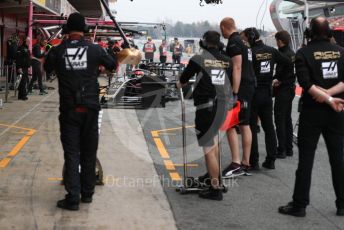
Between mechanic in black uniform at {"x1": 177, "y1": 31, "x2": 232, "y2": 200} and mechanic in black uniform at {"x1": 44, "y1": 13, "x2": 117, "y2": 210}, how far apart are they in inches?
42.2

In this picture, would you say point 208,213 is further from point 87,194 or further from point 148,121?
point 148,121

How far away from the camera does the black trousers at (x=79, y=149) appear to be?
5.61 meters

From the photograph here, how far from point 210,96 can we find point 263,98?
183cm

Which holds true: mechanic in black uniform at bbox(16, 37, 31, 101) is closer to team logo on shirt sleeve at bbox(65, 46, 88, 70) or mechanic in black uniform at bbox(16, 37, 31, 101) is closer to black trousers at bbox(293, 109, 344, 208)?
team logo on shirt sleeve at bbox(65, 46, 88, 70)

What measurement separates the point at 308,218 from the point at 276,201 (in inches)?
24.8

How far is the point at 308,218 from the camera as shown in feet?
18.4

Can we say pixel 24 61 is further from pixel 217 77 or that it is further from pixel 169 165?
pixel 217 77

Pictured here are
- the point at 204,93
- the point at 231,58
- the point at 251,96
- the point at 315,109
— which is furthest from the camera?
the point at 251,96

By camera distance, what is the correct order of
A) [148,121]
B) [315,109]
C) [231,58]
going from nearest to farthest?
1. [315,109]
2. [231,58]
3. [148,121]

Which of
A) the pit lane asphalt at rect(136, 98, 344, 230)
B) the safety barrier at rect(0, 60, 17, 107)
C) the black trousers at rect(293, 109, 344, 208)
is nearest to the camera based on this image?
the pit lane asphalt at rect(136, 98, 344, 230)

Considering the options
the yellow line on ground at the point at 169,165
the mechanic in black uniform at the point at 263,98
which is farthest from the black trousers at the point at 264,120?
the yellow line on ground at the point at 169,165

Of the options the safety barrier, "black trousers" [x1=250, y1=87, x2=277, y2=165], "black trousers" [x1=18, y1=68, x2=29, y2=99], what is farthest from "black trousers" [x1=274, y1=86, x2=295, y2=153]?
"black trousers" [x1=18, y1=68, x2=29, y2=99]

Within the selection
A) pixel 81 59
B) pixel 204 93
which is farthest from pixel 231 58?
pixel 81 59

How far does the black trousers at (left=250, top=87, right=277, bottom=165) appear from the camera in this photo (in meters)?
7.74
